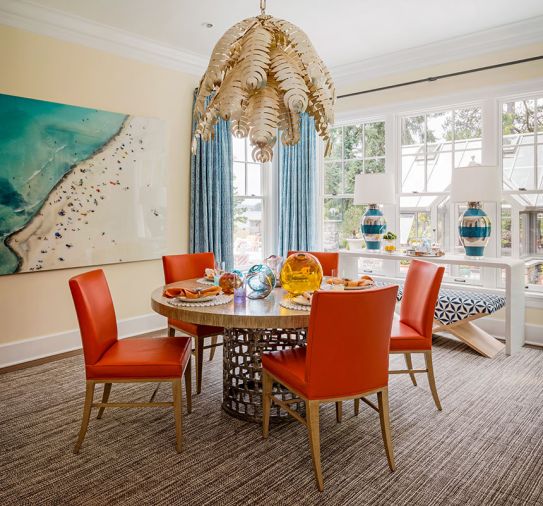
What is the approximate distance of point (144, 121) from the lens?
14.5 feet

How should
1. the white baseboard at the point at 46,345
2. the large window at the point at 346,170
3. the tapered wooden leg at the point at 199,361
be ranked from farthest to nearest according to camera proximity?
the large window at the point at 346,170
the white baseboard at the point at 46,345
the tapered wooden leg at the point at 199,361

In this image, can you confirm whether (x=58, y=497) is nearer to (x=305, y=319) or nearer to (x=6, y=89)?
(x=305, y=319)

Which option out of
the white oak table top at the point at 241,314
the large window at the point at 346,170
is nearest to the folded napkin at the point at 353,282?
the white oak table top at the point at 241,314

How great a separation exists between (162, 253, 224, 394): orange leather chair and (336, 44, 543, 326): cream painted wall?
8.89ft

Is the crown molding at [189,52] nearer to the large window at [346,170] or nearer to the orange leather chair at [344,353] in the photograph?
the large window at [346,170]

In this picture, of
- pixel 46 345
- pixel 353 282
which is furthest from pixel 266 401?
pixel 46 345

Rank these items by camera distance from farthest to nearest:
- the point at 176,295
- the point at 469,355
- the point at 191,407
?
the point at 469,355 < the point at 191,407 < the point at 176,295

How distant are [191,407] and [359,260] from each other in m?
3.20

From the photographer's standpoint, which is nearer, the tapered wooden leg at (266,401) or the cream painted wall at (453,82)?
the tapered wooden leg at (266,401)

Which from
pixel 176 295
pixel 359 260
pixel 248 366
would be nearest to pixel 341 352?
pixel 248 366

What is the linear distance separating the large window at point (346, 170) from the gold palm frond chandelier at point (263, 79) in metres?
2.81

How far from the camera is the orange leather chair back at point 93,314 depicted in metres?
2.20

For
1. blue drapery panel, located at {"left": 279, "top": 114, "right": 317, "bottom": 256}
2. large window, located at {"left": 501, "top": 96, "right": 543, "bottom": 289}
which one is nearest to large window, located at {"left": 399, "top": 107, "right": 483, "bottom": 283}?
large window, located at {"left": 501, "top": 96, "right": 543, "bottom": 289}

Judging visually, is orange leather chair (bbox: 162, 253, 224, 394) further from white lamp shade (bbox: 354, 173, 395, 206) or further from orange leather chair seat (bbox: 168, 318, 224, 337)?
A: white lamp shade (bbox: 354, 173, 395, 206)
